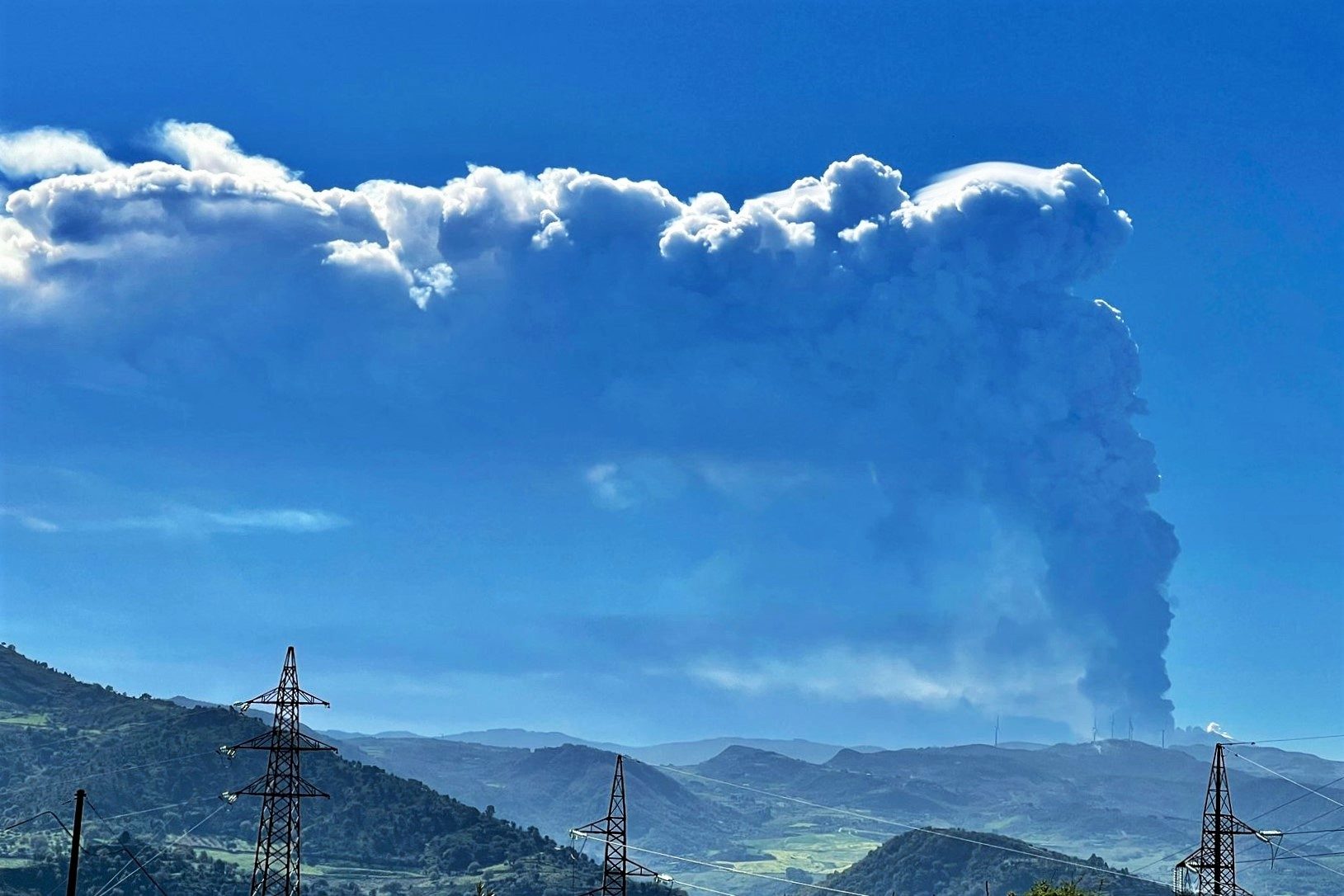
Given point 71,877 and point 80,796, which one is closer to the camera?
point 80,796

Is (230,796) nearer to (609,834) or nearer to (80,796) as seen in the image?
(609,834)

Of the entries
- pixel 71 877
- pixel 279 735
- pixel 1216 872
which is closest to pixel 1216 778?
pixel 1216 872

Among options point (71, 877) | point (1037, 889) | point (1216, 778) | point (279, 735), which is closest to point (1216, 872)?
point (1216, 778)

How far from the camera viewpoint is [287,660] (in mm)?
140250

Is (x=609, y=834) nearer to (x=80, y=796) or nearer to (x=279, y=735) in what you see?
(x=279, y=735)

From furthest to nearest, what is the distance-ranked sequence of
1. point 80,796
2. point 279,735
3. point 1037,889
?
1. point 1037,889
2. point 279,735
3. point 80,796

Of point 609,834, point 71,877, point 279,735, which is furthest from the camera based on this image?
point 609,834

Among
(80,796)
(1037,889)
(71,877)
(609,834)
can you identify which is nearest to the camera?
(80,796)

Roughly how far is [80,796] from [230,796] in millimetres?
45414

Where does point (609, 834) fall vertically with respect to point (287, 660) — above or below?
below

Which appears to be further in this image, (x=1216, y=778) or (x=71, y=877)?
(x=1216, y=778)

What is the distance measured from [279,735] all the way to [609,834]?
36182mm

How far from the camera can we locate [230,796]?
150m

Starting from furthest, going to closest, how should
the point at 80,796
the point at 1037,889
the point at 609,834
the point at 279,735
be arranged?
the point at 1037,889, the point at 609,834, the point at 279,735, the point at 80,796
